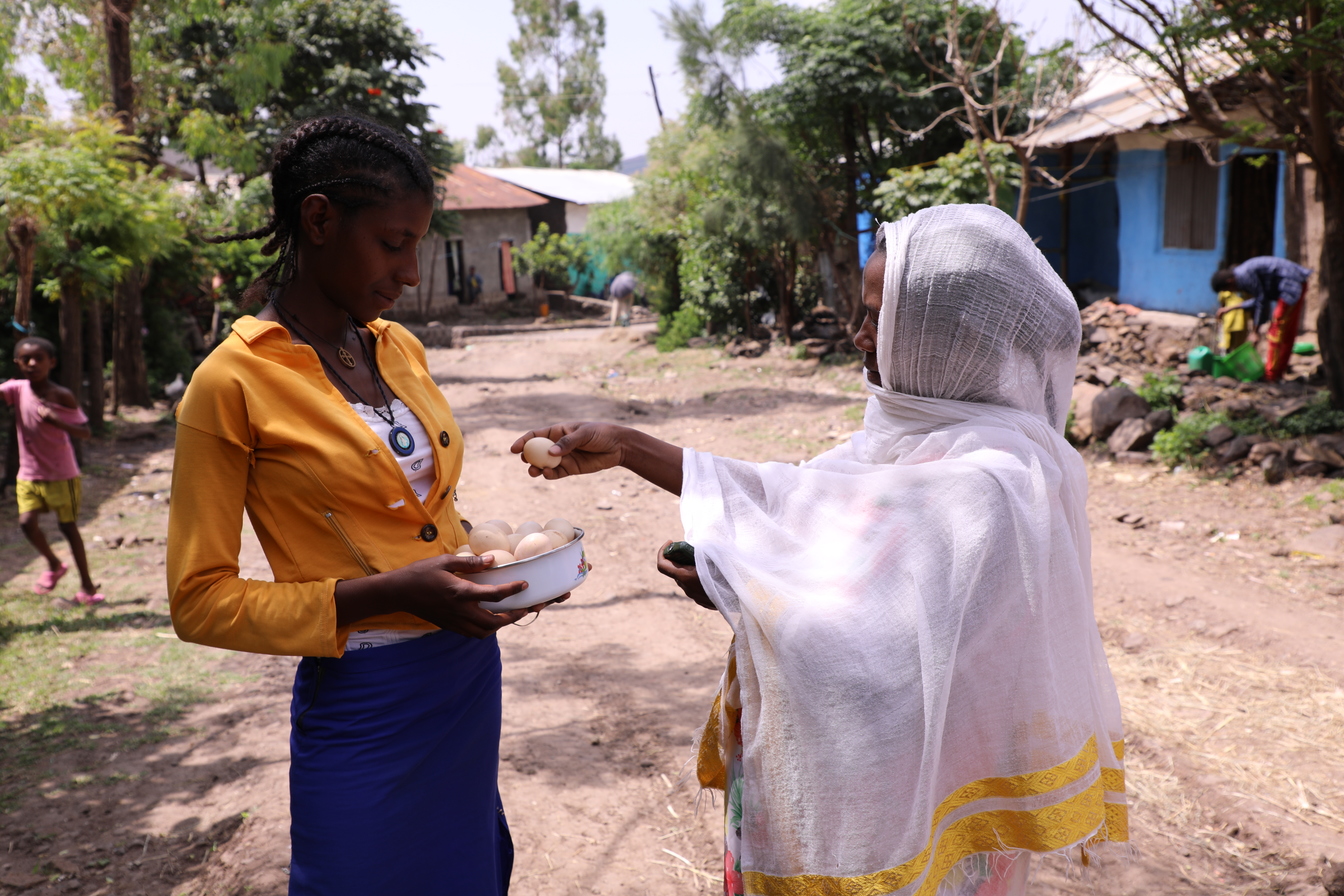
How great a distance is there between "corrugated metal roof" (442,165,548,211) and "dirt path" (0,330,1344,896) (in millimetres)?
19324

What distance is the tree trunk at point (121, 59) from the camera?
420 inches

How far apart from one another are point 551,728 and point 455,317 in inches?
883

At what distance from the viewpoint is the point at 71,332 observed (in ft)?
30.6

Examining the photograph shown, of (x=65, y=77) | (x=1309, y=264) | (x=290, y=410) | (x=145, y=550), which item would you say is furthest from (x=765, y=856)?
(x=65, y=77)

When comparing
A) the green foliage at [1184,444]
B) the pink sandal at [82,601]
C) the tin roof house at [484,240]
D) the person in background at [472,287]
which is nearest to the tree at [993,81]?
the green foliage at [1184,444]

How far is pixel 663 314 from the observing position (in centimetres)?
2041

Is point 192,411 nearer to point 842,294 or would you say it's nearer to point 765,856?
point 765,856

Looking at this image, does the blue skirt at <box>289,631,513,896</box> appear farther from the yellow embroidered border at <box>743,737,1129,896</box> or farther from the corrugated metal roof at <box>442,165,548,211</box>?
the corrugated metal roof at <box>442,165,548,211</box>

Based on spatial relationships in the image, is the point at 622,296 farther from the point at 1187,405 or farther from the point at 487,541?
the point at 487,541

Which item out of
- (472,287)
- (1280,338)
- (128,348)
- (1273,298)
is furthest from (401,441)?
(472,287)

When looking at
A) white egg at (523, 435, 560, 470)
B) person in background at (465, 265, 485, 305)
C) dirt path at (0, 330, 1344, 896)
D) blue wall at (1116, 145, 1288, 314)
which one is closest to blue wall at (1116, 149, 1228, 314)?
blue wall at (1116, 145, 1288, 314)

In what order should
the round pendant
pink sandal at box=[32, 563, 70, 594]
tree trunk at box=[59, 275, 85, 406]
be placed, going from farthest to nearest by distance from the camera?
tree trunk at box=[59, 275, 85, 406], pink sandal at box=[32, 563, 70, 594], the round pendant

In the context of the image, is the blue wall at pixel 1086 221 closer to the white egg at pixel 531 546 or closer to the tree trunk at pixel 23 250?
the tree trunk at pixel 23 250

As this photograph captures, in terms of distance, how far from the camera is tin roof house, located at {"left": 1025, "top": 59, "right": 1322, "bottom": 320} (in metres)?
11.2
